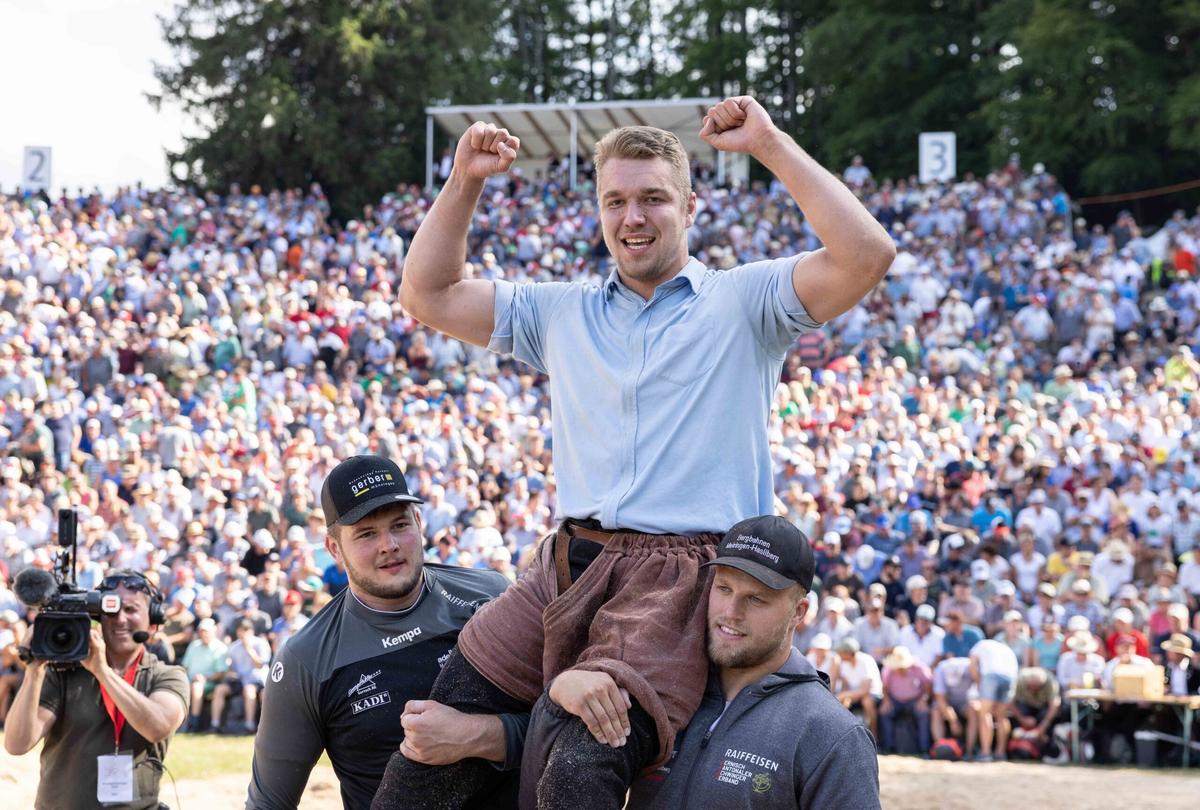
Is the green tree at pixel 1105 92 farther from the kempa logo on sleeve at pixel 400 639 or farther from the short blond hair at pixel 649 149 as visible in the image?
the short blond hair at pixel 649 149

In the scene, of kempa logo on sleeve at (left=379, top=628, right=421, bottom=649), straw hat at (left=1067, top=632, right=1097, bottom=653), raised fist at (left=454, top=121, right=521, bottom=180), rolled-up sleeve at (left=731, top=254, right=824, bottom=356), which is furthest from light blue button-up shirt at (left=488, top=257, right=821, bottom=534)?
straw hat at (left=1067, top=632, right=1097, bottom=653)

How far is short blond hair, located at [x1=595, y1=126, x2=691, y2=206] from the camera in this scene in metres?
3.06

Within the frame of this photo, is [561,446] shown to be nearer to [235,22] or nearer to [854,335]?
[854,335]

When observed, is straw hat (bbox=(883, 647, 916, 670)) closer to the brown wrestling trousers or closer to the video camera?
the video camera

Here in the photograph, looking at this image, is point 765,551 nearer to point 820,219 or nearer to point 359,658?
point 820,219

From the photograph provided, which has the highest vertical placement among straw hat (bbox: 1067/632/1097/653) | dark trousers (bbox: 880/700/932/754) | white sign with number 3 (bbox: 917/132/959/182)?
white sign with number 3 (bbox: 917/132/959/182)

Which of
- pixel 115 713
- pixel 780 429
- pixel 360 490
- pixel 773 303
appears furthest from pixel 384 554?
pixel 780 429

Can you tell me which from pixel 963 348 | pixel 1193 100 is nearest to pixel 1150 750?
pixel 963 348

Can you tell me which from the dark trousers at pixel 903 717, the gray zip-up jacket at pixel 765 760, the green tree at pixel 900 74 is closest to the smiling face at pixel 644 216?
the gray zip-up jacket at pixel 765 760

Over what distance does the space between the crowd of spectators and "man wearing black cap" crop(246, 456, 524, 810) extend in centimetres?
578

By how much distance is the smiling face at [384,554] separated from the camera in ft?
13.1

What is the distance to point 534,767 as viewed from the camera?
2.93 m

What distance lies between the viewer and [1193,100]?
83.7ft

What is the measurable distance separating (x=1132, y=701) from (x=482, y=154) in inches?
350
